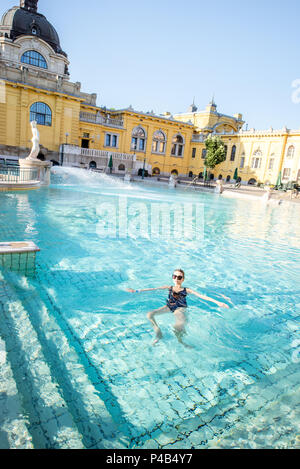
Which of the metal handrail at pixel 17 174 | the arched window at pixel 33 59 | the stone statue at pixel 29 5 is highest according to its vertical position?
the stone statue at pixel 29 5

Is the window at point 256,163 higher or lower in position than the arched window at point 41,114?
lower

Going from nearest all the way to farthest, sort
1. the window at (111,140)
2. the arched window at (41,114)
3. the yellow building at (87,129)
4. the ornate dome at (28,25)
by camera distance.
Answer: the yellow building at (87,129) < the arched window at (41,114) < the ornate dome at (28,25) < the window at (111,140)

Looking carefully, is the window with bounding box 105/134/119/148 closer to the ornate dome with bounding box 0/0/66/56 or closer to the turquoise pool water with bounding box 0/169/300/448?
the ornate dome with bounding box 0/0/66/56

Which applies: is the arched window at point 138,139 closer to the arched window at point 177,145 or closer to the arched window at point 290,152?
the arched window at point 177,145

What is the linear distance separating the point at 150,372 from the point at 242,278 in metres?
4.43

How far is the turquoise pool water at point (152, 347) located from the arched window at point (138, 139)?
37.9 meters

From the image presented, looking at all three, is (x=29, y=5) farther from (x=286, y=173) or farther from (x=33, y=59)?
(x=286, y=173)

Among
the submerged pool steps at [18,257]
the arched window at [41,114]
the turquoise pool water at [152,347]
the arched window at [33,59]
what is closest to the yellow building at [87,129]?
the arched window at [41,114]

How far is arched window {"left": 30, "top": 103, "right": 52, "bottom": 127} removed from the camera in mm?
33625

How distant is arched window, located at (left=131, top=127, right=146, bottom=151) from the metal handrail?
1098 inches

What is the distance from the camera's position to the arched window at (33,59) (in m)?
35.2

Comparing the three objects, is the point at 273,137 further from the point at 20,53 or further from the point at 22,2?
the point at 22,2

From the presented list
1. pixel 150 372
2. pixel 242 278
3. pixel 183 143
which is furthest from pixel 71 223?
pixel 183 143

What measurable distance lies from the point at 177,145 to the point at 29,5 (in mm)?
25961
